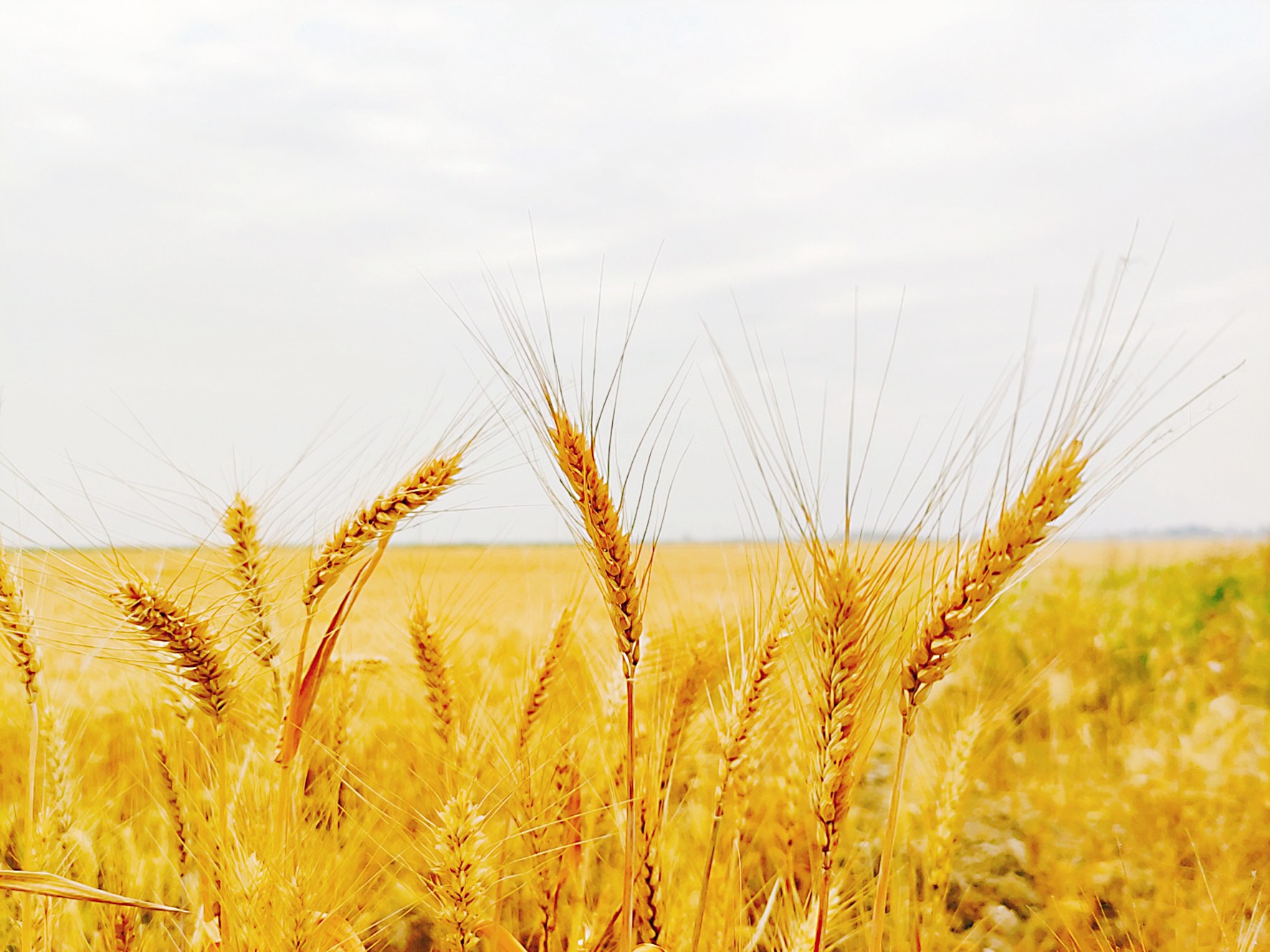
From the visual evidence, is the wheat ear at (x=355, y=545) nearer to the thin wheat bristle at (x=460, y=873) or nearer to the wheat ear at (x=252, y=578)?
the wheat ear at (x=252, y=578)

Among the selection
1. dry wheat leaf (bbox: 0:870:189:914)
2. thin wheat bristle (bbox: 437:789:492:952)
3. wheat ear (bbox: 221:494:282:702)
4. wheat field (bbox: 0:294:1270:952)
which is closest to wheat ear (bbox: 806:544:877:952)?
wheat field (bbox: 0:294:1270:952)

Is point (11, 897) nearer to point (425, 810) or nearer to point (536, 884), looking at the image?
point (425, 810)

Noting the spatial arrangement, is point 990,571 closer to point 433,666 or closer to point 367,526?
point 367,526

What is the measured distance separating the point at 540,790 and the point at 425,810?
0.47 metres

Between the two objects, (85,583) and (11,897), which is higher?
(85,583)

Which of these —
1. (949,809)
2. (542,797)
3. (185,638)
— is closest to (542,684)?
(542,797)

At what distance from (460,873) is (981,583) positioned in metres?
0.73

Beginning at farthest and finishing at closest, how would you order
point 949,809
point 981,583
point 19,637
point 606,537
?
1. point 949,809
2. point 19,637
3. point 606,537
4. point 981,583

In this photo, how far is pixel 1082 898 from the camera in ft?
5.81

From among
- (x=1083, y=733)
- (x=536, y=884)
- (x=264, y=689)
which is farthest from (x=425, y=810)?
(x=1083, y=733)

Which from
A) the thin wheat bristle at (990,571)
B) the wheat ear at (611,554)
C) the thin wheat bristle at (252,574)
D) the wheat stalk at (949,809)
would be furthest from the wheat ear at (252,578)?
the wheat stalk at (949,809)

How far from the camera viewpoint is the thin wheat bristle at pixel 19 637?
1298 mm

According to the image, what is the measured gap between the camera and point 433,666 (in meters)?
1.55

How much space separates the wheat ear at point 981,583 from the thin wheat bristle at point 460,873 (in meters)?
0.50
